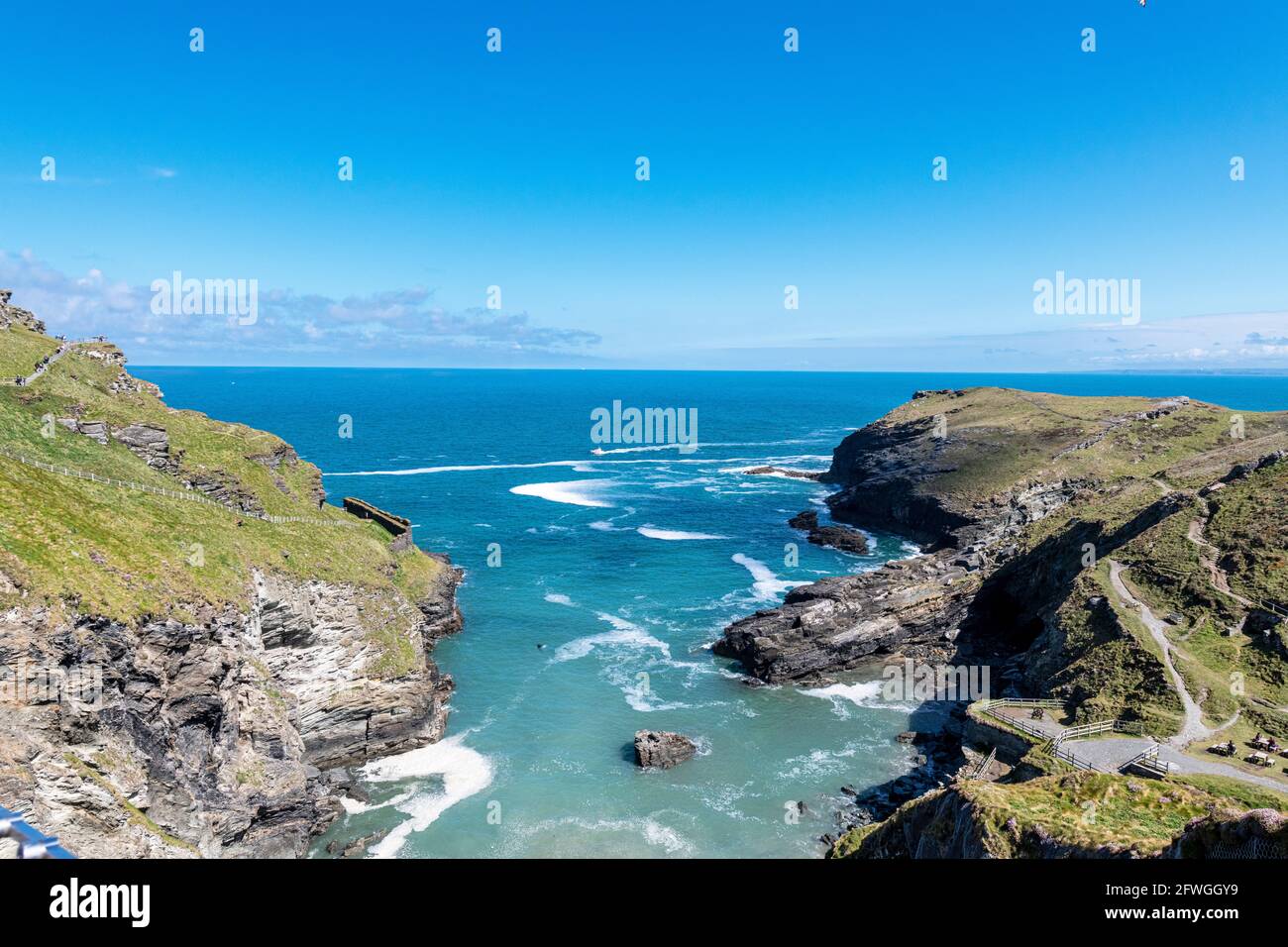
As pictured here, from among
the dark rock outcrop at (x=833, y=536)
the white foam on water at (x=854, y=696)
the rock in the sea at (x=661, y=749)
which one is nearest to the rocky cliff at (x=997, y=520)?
the white foam on water at (x=854, y=696)

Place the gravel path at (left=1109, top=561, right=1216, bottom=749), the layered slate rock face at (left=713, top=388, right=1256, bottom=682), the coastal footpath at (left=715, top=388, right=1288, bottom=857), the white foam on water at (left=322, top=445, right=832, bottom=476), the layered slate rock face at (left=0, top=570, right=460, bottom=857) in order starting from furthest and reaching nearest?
the white foam on water at (left=322, top=445, right=832, bottom=476) < the layered slate rock face at (left=713, top=388, right=1256, bottom=682) < the gravel path at (left=1109, top=561, right=1216, bottom=749) < the layered slate rock face at (left=0, top=570, right=460, bottom=857) < the coastal footpath at (left=715, top=388, right=1288, bottom=857)

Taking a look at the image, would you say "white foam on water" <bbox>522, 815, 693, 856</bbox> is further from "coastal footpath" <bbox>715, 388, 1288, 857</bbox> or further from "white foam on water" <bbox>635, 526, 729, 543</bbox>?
"white foam on water" <bbox>635, 526, 729, 543</bbox>

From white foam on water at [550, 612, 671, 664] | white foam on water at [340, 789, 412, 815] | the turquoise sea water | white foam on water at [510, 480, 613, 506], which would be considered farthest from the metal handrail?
white foam on water at [510, 480, 613, 506]

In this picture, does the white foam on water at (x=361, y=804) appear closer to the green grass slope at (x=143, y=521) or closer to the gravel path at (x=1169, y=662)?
the green grass slope at (x=143, y=521)

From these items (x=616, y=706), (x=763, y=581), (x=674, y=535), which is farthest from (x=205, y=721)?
(x=674, y=535)

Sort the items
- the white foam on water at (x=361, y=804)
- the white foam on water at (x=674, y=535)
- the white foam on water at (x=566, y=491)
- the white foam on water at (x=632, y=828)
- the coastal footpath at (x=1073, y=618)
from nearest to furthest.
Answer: the coastal footpath at (x=1073, y=618), the white foam on water at (x=632, y=828), the white foam on water at (x=361, y=804), the white foam on water at (x=674, y=535), the white foam on water at (x=566, y=491)
